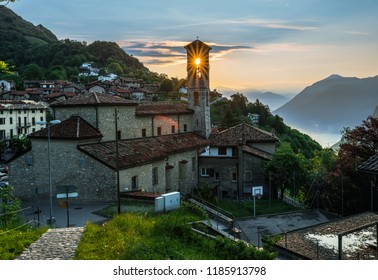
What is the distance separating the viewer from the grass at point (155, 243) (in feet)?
23.5

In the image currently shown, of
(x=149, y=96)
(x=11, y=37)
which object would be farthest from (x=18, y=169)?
(x=149, y=96)

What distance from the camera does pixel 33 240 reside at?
8.23m

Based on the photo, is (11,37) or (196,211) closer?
(196,211)

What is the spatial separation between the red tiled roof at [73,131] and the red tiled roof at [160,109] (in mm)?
4043

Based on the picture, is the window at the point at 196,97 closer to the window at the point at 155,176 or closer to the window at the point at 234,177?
the window at the point at 234,177

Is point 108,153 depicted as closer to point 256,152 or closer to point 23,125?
point 256,152

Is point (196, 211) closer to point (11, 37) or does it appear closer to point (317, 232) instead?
point (317, 232)

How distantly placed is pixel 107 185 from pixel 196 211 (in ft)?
14.9

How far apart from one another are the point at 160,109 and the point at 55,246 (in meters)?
18.3

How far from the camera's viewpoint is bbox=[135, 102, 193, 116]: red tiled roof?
23453 millimetres

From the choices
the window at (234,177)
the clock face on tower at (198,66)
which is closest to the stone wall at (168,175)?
the window at (234,177)

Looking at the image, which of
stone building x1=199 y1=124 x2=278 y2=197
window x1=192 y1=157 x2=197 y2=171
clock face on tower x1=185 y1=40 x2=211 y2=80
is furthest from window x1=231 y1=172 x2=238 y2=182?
clock face on tower x1=185 y1=40 x2=211 y2=80

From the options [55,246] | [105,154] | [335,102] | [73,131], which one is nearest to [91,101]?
[73,131]

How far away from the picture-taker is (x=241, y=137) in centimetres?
2603
